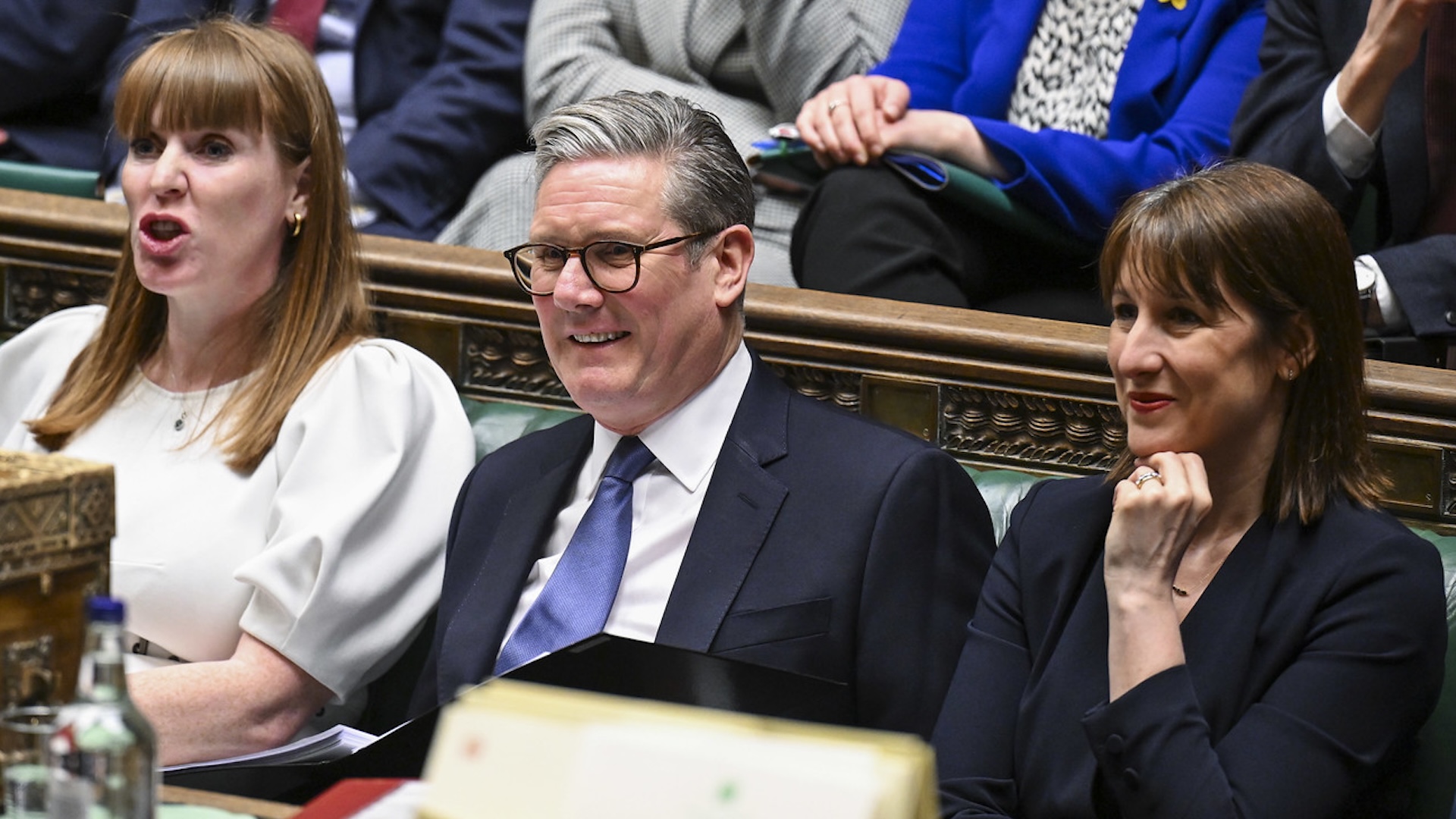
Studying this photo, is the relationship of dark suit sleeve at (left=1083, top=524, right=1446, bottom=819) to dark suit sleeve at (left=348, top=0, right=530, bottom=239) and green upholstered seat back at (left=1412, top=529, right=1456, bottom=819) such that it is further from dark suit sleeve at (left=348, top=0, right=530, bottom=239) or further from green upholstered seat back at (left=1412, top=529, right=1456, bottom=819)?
dark suit sleeve at (left=348, top=0, right=530, bottom=239)

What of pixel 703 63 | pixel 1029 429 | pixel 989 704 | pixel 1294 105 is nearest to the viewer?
pixel 989 704

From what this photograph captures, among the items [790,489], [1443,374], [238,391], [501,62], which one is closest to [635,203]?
[790,489]

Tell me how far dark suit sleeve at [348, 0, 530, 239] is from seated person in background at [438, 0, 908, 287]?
8 cm

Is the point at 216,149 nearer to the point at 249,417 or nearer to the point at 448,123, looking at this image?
the point at 249,417

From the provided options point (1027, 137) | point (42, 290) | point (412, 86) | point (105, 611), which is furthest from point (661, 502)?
point (412, 86)

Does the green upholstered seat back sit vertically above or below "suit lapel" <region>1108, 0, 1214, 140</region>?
below

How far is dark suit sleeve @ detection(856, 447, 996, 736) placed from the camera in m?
1.83

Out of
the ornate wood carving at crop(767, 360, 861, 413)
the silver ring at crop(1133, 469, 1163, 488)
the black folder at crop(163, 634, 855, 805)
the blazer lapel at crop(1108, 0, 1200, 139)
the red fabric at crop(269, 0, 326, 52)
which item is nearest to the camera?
the black folder at crop(163, 634, 855, 805)

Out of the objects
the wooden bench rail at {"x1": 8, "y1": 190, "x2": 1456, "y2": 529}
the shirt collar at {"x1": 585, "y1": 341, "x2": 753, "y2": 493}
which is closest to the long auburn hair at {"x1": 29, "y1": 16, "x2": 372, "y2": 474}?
the wooden bench rail at {"x1": 8, "y1": 190, "x2": 1456, "y2": 529}

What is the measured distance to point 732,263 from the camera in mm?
1975

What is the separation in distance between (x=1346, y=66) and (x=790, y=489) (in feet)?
3.38

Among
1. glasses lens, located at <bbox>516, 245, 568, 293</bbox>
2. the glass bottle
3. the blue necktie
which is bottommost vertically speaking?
the blue necktie

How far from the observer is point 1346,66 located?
7.62ft

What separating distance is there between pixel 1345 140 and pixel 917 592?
3.18 ft
